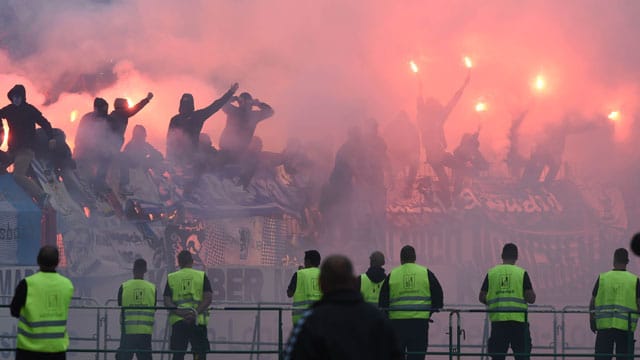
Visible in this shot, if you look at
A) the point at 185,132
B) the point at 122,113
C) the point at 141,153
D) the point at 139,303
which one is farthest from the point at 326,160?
the point at 139,303

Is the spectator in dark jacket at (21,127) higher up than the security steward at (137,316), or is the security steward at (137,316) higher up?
the spectator in dark jacket at (21,127)

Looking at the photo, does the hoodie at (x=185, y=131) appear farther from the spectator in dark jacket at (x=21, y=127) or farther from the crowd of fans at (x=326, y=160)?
the spectator in dark jacket at (x=21, y=127)

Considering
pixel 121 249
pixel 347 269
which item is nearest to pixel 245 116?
pixel 121 249

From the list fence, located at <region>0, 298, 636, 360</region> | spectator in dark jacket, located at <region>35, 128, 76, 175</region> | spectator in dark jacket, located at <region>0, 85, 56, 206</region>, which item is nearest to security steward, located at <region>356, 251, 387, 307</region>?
fence, located at <region>0, 298, 636, 360</region>

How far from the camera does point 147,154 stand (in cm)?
2509

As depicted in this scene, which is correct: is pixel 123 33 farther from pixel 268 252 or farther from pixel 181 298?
pixel 181 298

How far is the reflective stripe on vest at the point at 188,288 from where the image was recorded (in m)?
11.2

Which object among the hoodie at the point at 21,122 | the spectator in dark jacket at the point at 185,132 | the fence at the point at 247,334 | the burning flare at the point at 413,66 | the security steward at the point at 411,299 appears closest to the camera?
the security steward at the point at 411,299

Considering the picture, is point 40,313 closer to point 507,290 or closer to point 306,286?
point 306,286

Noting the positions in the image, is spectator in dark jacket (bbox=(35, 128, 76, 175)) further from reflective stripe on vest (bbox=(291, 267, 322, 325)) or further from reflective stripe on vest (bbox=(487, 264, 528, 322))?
reflective stripe on vest (bbox=(487, 264, 528, 322))

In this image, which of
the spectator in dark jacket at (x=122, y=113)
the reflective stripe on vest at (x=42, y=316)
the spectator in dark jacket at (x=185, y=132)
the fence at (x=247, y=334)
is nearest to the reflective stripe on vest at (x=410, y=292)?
the reflective stripe on vest at (x=42, y=316)

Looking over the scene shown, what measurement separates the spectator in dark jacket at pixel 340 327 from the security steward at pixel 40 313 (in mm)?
3414

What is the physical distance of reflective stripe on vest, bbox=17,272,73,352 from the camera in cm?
767

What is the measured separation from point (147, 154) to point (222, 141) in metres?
2.26
